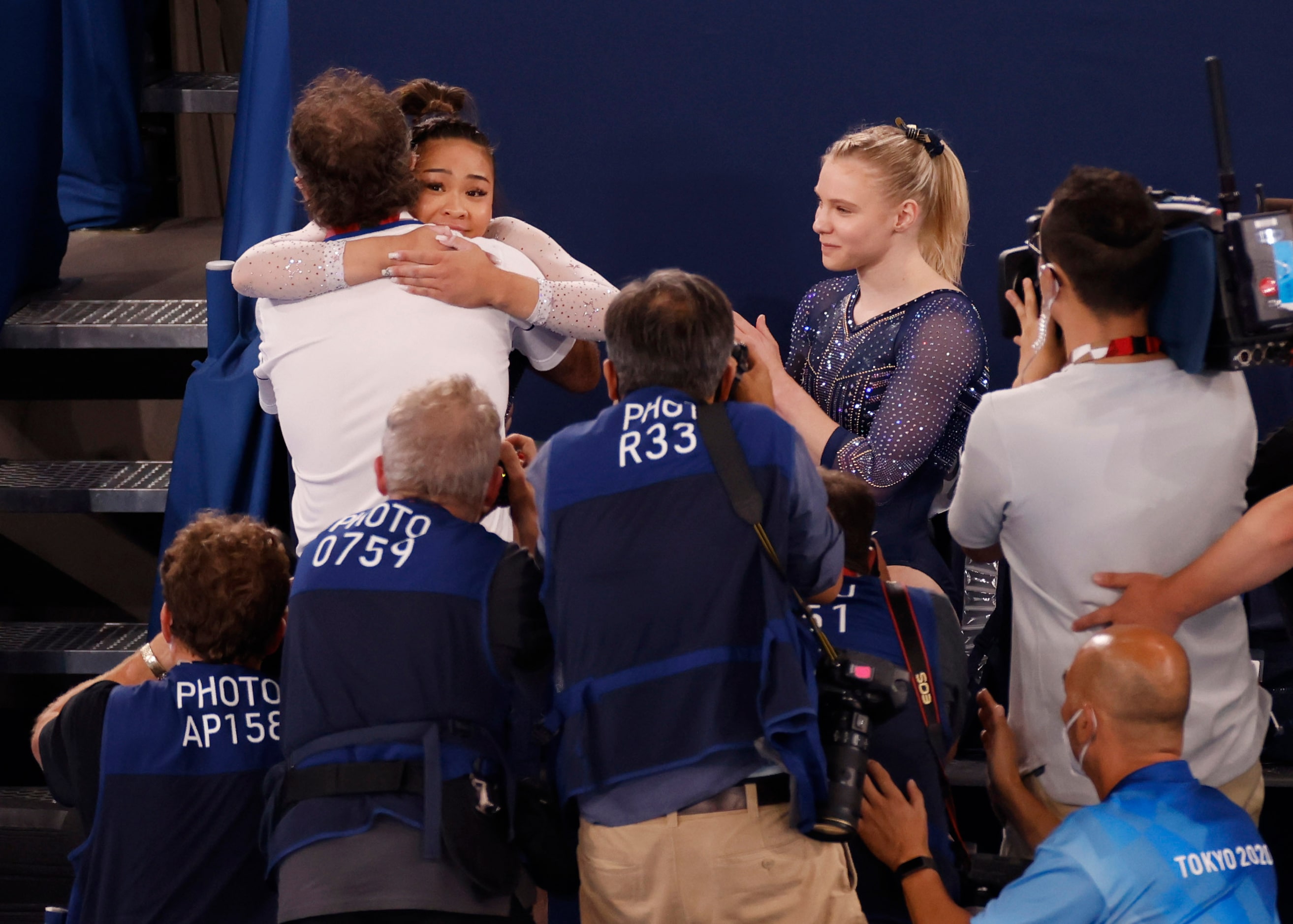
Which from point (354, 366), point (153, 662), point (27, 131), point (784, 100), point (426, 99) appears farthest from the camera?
point (27, 131)

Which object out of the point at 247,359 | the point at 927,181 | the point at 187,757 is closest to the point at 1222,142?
the point at 927,181

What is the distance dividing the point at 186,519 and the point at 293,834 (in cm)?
169

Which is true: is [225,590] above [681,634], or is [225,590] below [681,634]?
below

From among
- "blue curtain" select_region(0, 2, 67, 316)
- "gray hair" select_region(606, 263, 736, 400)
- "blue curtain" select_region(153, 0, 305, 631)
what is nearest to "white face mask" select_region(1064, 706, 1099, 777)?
"gray hair" select_region(606, 263, 736, 400)

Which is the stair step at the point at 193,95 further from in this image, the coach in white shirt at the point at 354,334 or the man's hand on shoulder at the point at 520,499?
the man's hand on shoulder at the point at 520,499

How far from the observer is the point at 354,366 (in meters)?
2.40

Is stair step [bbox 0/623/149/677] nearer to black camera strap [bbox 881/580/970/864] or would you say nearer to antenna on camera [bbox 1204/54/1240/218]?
black camera strap [bbox 881/580/970/864]

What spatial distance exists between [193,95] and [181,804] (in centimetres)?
292

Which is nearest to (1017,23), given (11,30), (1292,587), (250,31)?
(1292,587)

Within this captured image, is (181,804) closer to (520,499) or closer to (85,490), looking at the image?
(520,499)

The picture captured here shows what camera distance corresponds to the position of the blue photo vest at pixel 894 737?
2.20 metres

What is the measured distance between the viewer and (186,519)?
3.43 metres

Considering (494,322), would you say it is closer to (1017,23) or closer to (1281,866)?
(1017,23)

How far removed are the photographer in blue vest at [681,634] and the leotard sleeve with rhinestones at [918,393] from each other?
76 cm
